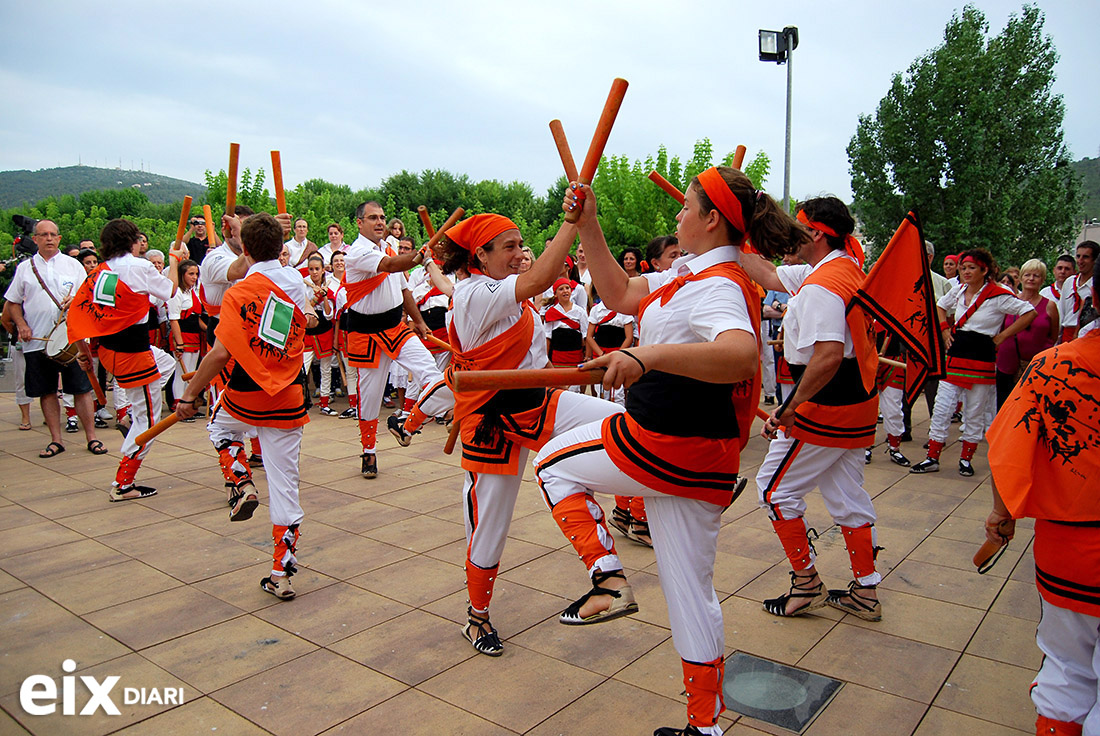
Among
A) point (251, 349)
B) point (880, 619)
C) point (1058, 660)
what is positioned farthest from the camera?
point (251, 349)

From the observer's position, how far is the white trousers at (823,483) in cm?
408

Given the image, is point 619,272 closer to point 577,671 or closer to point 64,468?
point 577,671

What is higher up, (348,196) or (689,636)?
(348,196)

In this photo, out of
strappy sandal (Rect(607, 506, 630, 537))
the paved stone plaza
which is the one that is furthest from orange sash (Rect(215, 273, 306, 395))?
strappy sandal (Rect(607, 506, 630, 537))

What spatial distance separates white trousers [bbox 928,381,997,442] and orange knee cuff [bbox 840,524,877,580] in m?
3.90

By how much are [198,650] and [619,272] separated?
281 centimetres

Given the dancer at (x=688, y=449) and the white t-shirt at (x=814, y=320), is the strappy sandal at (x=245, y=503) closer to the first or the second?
the dancer at (x=688, y=449)

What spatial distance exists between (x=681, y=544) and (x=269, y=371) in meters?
2.84

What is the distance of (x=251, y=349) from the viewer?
14.4ft

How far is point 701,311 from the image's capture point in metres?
2.51

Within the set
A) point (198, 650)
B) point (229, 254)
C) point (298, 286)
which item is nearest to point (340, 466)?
point (229, 254)

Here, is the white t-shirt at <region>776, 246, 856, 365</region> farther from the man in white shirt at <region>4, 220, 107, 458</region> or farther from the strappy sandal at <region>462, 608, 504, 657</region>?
the man in white shirt at <region>4, 220, 107, 458</region>

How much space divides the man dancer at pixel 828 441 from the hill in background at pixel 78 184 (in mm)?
83442

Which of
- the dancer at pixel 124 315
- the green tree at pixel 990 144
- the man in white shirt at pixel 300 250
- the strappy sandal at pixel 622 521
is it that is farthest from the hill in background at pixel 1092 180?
the dancer at pixel 124 315
